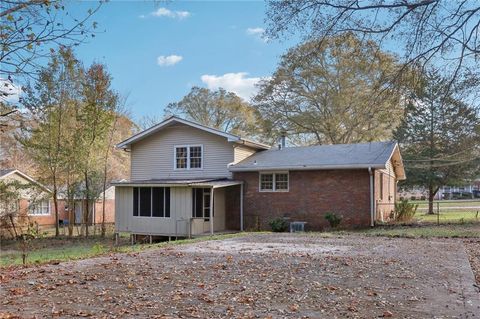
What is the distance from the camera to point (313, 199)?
21.4 m

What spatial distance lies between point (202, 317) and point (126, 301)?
4.58 ft

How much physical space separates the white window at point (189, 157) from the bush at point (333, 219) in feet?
23.9

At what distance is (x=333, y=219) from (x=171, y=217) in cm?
736

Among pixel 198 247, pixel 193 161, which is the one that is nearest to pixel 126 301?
pixel 198 247

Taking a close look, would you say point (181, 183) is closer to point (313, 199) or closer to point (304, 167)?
point (304, 167)

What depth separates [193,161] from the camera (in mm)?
24484

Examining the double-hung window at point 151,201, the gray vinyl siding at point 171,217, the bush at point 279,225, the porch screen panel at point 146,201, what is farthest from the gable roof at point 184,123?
the bush at point 279,225

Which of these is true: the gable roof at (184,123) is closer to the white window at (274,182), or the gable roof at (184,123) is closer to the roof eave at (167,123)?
the roof eave at (167,123)

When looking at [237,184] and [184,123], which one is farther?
[184,123]

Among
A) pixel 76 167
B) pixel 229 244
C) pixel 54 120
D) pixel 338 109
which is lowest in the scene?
pixel 229 244

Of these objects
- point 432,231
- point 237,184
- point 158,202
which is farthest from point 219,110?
point 432,231

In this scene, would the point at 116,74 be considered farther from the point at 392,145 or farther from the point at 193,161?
the point at 392,145

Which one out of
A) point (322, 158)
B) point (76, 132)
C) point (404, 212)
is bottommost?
point (404, 212)

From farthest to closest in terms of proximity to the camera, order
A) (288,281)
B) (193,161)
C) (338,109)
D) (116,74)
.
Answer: (338,109), (116,74), (193,161), (288,281)
